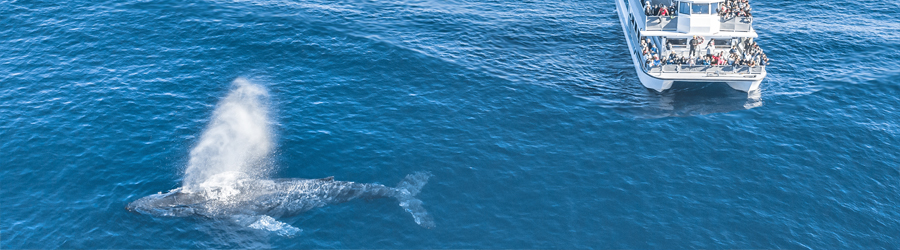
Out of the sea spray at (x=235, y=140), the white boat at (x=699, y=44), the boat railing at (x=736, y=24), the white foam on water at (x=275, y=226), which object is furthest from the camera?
the boat railing at (x=736, y=24)

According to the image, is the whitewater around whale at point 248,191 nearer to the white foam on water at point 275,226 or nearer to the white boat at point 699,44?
the white foam on water at point 275,226

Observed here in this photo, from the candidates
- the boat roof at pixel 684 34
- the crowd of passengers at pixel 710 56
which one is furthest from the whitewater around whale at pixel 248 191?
the boat roof at pixel 684 34

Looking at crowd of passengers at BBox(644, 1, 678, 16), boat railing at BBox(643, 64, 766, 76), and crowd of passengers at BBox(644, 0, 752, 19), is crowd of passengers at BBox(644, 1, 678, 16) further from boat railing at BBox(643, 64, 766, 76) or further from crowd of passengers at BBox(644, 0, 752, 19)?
boat railing at BBox(643, 64, 766, 76)

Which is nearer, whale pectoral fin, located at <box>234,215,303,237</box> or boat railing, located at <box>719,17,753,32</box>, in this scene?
whale pectoral fin, located at <box>234,215,303,237</box>

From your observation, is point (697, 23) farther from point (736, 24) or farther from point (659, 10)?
point (659, 10)

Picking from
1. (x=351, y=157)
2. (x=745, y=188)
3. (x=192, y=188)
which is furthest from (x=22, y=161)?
(x=745, y=188)

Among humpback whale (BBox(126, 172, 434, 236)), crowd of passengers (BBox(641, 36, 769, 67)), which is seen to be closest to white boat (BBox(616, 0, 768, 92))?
crowd of passengers (BBox(641, 36, 769, 67))
